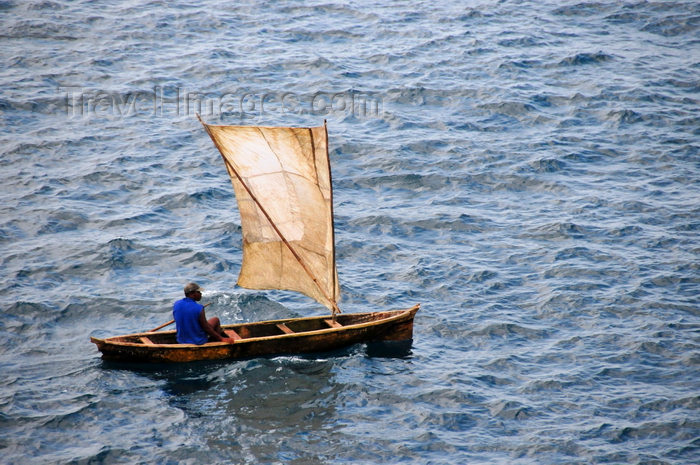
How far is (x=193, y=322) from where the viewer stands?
61.7 feet

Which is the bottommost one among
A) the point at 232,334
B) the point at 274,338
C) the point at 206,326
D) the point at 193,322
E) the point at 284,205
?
the point at 232,334

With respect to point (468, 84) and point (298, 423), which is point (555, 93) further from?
point (298, 423)

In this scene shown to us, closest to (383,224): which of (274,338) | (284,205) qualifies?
(284,205)

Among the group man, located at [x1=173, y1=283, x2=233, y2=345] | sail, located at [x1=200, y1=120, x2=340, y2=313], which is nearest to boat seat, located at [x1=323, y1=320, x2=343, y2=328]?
sail, located at [x1=200, y1=120, x2=340, y2=313]

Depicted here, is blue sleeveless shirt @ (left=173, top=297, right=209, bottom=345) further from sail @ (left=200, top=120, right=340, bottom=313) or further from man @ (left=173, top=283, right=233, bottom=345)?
sail @ (left=200, top=120, right=340, bottom=313)

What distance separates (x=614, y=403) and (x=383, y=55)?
2480cm

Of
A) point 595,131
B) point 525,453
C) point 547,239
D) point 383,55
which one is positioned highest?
point 383,55

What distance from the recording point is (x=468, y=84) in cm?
3641

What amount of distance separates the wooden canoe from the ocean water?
404mm

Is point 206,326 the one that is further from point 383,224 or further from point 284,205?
point 383,224

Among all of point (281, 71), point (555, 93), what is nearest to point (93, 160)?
point (281, 71)

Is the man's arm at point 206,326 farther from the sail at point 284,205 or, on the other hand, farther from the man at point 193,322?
the sail at point 284,205

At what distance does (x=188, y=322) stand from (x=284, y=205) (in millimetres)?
3913

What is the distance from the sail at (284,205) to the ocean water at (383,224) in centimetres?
165
